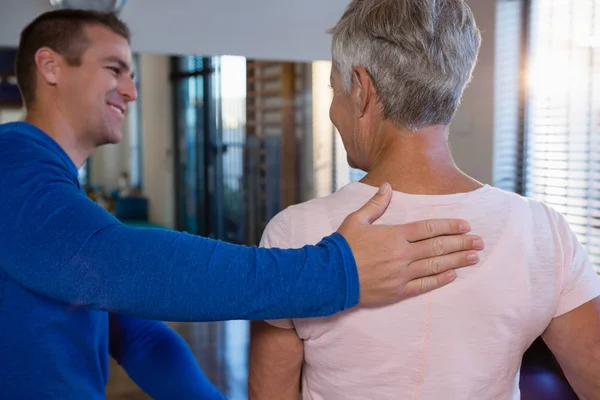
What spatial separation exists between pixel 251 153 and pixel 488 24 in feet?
10.2

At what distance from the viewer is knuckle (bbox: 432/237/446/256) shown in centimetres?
94

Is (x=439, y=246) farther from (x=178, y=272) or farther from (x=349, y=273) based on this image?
(x=178, y=272)

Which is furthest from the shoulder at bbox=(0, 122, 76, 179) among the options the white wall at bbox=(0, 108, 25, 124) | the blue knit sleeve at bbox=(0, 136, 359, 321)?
the white wall at bbox=(0, 108, 25, 124)

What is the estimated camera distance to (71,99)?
157 cm

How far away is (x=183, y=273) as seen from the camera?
92 centimetres

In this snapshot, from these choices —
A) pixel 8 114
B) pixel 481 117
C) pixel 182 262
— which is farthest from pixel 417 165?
pixel 8 114

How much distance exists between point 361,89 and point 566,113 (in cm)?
267

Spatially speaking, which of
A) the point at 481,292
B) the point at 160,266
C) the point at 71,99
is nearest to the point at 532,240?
the point at 481,292

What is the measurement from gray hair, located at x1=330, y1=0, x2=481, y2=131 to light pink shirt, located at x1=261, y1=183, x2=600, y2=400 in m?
0.15

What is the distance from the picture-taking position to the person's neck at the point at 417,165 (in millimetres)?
1005

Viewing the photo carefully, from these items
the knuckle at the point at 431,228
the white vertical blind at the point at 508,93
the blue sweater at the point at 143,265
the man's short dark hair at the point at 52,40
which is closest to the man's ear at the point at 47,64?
the man's short dark hair at the point at 52,40

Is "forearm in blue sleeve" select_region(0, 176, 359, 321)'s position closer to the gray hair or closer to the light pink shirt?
the light pink shirt

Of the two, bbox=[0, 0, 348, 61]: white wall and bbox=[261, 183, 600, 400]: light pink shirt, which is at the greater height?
bbox=[0, 0, 348, 61]: white wall

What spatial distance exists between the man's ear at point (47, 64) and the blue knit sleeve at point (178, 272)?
2.32ft
